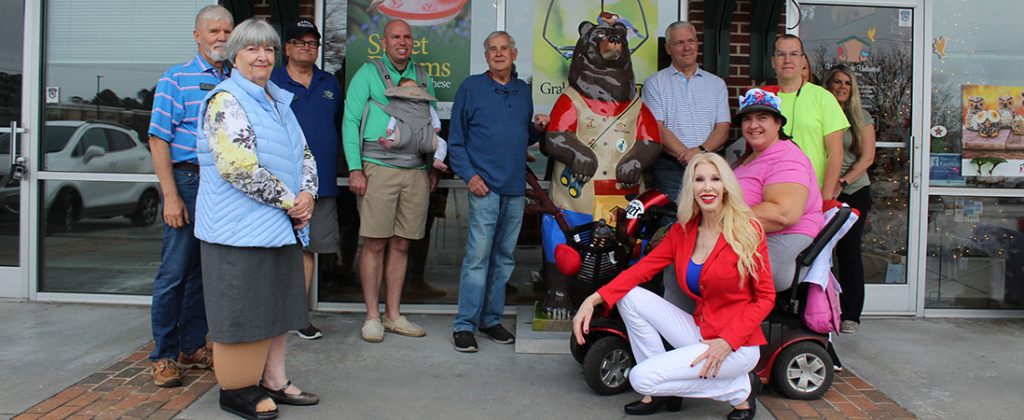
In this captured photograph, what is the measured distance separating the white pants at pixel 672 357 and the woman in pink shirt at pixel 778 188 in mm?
498

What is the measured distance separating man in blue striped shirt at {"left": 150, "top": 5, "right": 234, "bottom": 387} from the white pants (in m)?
2.07

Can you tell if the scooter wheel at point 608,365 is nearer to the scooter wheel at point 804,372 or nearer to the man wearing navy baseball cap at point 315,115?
the scooter wheel at point 804,372

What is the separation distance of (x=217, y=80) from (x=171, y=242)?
80 centimetres

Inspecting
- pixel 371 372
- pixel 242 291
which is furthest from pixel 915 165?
pixel 242 291

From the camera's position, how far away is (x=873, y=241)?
552 cm

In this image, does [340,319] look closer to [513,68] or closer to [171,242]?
[171,242]

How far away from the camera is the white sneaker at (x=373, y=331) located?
4.64 meters

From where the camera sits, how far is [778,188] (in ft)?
11.6

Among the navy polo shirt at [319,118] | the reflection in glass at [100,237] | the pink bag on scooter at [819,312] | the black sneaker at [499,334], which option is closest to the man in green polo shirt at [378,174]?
the navy polo shirt at [319,118]

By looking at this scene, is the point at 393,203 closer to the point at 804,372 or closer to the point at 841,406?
the point at 804,372

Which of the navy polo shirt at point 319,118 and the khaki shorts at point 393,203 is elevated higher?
the navy polo shirt at point 319,118

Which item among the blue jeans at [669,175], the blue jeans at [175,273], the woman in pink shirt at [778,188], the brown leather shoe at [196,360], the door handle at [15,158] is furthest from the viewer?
the door handle at [15,158]

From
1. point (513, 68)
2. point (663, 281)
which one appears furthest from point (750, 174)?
point (513, 68)

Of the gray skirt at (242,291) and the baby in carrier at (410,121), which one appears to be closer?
the gray skirt at (242,291)
